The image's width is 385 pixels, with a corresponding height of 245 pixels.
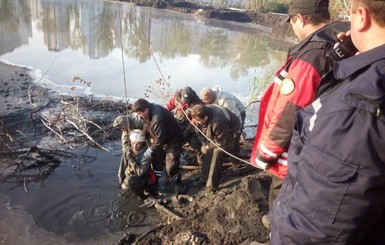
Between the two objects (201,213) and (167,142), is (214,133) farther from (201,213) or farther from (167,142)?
(201,213)

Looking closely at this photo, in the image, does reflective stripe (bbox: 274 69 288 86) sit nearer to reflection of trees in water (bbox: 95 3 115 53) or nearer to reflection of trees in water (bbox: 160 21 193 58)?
reflection of trees in water (bbox: 160 21 193 58)

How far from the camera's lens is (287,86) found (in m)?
2.17

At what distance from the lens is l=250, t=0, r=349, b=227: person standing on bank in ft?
6.93

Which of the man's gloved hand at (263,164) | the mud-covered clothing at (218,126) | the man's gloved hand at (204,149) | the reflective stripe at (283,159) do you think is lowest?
the man's gloved hand at (204,149)

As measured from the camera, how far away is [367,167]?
108 centimetres

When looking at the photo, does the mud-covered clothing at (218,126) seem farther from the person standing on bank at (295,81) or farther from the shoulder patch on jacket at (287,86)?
the shoulder patch on jacket at (287,86)

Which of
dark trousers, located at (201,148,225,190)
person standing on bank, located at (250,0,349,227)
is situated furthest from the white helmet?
person standing on bank, located at (250,0,349,227)

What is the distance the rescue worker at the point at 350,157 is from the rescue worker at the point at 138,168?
392cm

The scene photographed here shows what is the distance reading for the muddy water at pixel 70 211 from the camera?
435 centimetres

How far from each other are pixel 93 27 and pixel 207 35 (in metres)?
7.44

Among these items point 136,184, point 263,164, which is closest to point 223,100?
point 136,184

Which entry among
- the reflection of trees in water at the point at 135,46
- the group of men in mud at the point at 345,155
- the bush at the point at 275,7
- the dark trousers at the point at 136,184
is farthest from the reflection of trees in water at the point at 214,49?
the group of men in mud at the point at 345,155

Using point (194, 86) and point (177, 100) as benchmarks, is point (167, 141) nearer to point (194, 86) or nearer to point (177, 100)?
point (177, 100)

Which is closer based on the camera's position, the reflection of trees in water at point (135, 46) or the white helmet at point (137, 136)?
the white helmet at point (137, 136)
